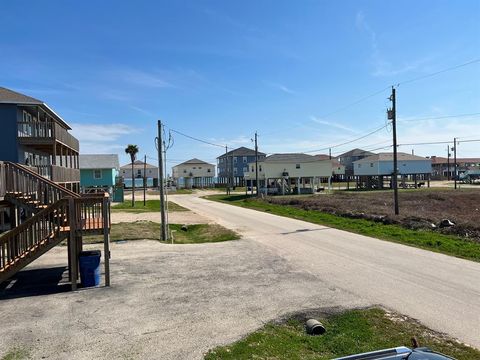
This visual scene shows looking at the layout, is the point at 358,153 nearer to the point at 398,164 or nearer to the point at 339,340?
the point at 398,164

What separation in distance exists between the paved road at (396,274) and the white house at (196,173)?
10412 cm

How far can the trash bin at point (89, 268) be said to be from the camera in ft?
40.0

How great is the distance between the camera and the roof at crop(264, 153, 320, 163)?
6931 centimetres

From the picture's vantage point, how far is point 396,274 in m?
12.6

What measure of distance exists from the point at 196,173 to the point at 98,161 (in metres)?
55.5

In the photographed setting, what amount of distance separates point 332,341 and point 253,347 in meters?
1.36

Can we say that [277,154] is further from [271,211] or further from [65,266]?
[65,266]

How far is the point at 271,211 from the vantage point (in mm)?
38125

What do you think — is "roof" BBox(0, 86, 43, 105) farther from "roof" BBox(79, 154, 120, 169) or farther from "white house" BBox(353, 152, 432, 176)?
"white house" BBox(353, 152, 432, 176)

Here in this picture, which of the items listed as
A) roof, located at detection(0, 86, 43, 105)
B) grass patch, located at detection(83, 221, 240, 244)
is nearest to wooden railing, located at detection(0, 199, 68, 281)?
grass patch, located at detection(83, 221, 240, 244)

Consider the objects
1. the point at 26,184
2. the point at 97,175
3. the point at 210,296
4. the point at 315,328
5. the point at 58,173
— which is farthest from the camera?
the point at 97,175

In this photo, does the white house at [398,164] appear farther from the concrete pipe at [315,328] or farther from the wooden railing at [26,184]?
the concrete pipe at [315,328]

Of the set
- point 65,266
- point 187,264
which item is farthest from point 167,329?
point 65,266

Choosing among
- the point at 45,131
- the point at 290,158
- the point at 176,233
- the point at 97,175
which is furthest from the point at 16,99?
the point at 290,158
